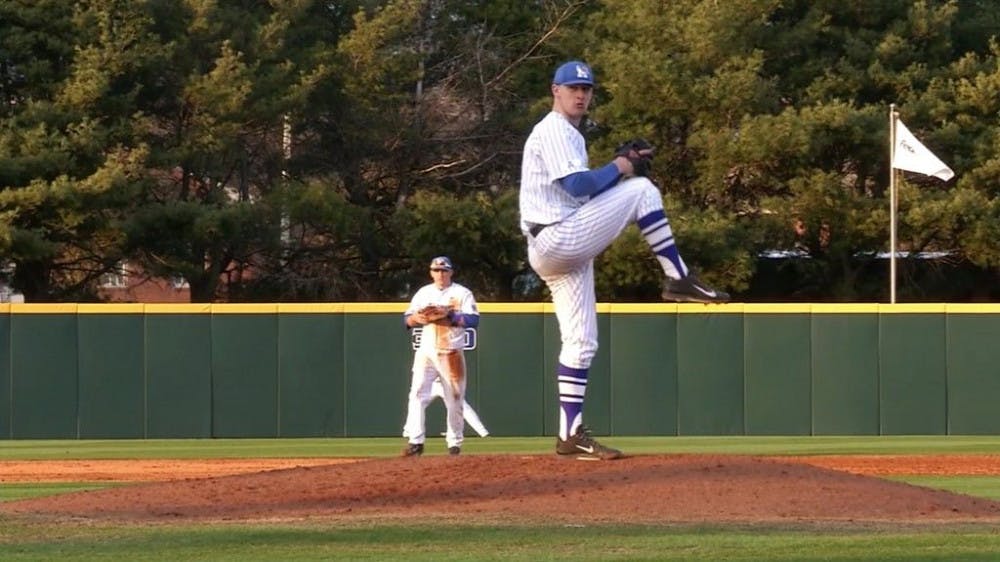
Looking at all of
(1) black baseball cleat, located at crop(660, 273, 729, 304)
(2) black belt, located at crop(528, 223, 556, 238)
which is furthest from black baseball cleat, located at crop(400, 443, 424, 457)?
(1) black baseball cleat, located at crop(660, 273, 729, 304)

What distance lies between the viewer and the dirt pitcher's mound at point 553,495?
758 cm

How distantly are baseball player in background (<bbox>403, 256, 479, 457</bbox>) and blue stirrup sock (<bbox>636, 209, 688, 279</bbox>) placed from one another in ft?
17.5

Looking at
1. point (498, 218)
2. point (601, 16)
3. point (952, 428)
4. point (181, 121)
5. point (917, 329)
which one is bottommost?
point (952, 428)

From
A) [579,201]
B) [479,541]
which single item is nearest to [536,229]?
[579,201]

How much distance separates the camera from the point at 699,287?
7.70m

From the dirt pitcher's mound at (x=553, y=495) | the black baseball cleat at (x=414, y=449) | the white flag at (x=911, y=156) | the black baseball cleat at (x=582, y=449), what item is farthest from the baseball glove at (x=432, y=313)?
the white flag at (x=911, y=156)

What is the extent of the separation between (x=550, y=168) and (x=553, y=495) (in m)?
1.58

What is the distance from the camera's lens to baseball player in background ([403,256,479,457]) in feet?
42.8

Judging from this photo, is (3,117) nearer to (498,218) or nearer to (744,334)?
(498,218)

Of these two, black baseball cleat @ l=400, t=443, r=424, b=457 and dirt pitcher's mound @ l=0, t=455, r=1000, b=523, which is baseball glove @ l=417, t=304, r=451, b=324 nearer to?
black baseball cleat @ l=400, t=443, r=424, b=457

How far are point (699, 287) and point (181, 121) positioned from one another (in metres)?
19.8

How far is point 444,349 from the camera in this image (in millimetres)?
13180

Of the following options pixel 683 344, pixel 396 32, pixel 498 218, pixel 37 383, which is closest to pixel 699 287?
pixel 683 344

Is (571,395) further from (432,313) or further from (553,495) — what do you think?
(432,313)
